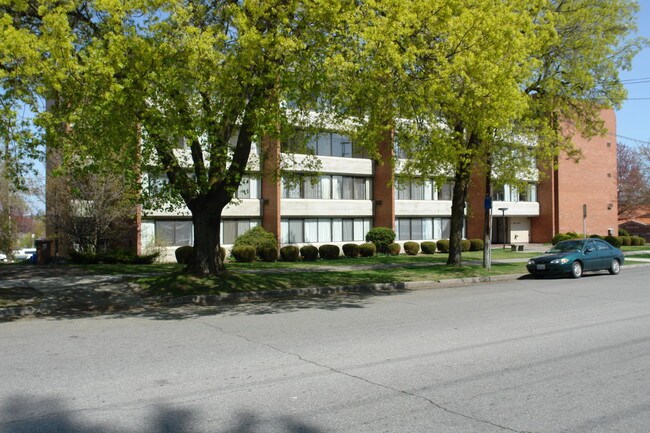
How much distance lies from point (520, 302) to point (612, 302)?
207 centimetres

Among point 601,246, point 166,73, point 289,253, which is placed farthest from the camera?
point 289,253

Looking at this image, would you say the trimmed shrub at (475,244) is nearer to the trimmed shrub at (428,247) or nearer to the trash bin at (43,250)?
the trimmed shrub at (428,247)

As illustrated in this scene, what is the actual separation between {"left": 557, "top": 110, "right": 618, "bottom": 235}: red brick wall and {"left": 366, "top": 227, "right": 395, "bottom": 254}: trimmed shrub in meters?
17.4

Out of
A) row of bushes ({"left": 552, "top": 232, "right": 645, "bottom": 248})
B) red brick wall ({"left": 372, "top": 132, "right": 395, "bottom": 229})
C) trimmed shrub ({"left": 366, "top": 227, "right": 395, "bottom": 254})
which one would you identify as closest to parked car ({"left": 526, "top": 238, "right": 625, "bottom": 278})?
trimmed shrub ({"left": 366, "top": 227, "right": 395, "bottom": 254})

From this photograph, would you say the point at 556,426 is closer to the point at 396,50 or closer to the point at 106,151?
the point at 396,50

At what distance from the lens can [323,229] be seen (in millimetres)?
35188

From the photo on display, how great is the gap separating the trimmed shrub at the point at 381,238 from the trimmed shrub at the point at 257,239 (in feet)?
22.9

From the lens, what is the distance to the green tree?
36.3 ft

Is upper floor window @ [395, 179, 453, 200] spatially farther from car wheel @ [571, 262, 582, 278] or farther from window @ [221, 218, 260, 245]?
car wheel @ [571, 262, 582, 278]

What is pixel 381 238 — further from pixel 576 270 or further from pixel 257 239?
pixel 576 270

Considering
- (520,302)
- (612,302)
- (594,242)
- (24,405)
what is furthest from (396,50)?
(594,242)

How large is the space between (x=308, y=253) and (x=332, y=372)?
77.4ft

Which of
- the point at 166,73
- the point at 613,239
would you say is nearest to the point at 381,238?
the point at 613,239

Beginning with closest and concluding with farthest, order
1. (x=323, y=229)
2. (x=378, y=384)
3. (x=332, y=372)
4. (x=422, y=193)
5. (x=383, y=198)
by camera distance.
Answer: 1. (x=378, y=384)
2. (x=332, y=372)
3. (x=323, y=229)
4. (x=383, y=198)
5. (x=422, y=193)
